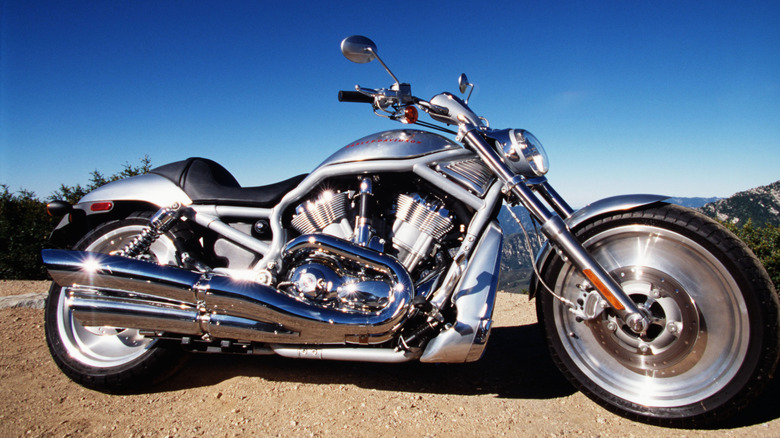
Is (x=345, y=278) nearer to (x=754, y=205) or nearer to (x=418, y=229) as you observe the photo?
(x=418, y=229)

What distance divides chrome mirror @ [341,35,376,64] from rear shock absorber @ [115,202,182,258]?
1507 millimetres

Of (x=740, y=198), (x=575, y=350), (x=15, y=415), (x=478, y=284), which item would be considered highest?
(x=740, y=198)

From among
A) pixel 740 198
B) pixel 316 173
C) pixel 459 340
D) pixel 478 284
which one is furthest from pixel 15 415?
pixel 740 198

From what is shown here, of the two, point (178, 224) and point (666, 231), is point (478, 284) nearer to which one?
point (666, 231)

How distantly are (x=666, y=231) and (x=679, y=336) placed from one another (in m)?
0.54

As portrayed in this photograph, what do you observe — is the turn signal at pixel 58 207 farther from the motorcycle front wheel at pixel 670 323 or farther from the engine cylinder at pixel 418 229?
the motorcycle front wheel at pixel 670 323

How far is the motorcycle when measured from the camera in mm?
1999

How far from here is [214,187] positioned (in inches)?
110

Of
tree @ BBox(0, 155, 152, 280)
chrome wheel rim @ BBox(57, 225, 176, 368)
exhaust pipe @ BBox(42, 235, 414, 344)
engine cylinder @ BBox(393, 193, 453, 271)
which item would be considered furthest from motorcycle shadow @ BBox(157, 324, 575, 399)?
tree @ BBox(0, 155, 152, 280)

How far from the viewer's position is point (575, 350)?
2262 mm

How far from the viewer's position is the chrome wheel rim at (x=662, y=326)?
6.44 ft

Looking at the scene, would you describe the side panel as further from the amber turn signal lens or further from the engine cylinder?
the amber turn signal lens

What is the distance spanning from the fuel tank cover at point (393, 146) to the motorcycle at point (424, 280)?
0.5 inches

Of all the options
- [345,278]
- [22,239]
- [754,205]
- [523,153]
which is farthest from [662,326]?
[754,205]
